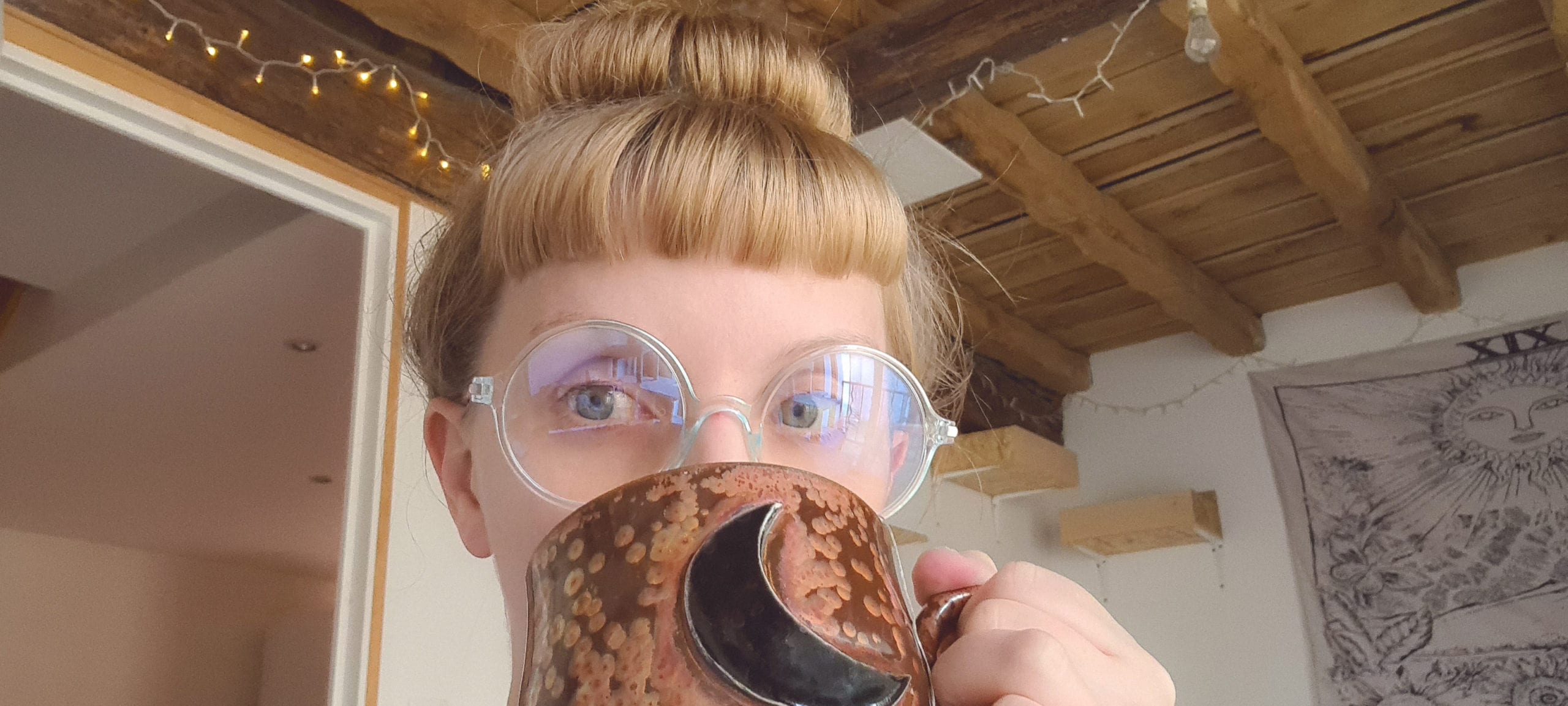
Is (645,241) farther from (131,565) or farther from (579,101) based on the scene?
(131,565)

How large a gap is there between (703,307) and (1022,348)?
2.83 metres

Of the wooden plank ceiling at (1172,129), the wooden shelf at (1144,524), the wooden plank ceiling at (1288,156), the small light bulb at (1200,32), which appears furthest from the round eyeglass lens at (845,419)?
the wooden shelf at (1144,524)

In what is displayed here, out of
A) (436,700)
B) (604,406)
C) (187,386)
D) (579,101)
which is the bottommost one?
(436,700)

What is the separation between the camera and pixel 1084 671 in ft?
1.26

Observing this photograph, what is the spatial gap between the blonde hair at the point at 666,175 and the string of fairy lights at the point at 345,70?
1.08m

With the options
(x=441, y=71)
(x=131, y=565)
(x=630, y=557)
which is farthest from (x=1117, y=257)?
(x=131, y=565)

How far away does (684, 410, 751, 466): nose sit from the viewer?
1.39ft

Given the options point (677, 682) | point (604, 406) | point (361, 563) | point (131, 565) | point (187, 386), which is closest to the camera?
point (677, 682)

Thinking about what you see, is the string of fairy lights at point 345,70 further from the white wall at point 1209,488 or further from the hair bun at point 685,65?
the white wall at point 1209,488

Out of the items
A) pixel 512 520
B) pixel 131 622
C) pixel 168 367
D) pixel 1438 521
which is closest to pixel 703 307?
pixel 512 520

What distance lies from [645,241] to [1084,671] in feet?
0.81

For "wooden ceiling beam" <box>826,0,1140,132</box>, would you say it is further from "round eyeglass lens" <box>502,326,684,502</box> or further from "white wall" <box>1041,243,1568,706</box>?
"white wall" <box>1041,243,1568,706</box>

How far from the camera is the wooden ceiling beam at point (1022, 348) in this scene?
2955 mm

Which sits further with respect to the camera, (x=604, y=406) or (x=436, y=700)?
(x=436, y=700)
